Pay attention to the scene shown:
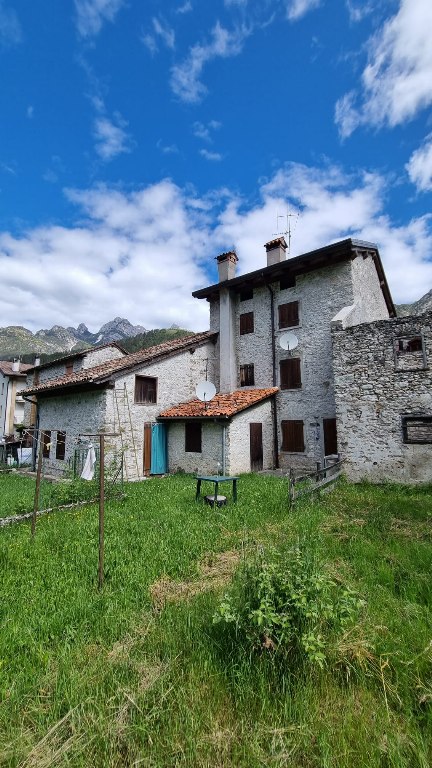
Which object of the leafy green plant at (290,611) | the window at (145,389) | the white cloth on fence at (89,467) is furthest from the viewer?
the window at (145,389)

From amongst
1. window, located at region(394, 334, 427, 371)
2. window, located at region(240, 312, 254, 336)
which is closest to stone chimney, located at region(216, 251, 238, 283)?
window, located at region(240, 312, 254, 336)

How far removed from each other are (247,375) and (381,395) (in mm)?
7588

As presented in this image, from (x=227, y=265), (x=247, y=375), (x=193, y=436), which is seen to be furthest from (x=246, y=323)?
(x=193, y=436)

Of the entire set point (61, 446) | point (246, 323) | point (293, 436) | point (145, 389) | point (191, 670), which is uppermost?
point (246, 323)

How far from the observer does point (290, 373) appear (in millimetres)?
16281

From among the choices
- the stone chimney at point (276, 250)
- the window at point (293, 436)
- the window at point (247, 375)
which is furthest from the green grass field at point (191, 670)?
the stone chimney at point (276, 250)

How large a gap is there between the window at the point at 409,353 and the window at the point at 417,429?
167cm

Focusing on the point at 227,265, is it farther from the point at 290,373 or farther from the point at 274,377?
the point at 290,373

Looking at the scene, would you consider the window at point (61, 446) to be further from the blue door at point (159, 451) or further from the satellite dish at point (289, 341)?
the satellite dish at point (289, 341)

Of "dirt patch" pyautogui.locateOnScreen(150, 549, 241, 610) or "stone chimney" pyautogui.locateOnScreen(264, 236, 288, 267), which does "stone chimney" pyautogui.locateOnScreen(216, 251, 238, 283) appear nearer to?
"stone chimney" pyautogui.locateOnScreen(264, 236, 288, 267)

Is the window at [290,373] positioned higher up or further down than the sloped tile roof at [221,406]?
higher up

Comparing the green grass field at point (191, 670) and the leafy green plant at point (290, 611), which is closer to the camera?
the green grass field at point (191, 670)

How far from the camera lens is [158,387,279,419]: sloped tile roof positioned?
14406mm

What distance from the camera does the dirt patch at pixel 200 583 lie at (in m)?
4.20
